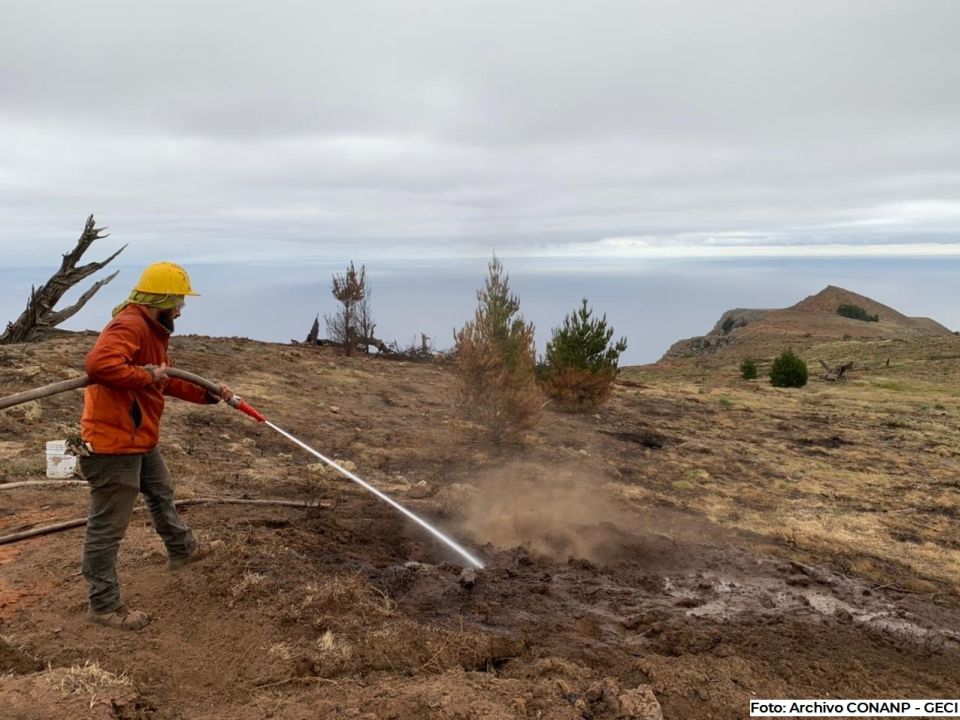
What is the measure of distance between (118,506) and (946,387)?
81.5 feet

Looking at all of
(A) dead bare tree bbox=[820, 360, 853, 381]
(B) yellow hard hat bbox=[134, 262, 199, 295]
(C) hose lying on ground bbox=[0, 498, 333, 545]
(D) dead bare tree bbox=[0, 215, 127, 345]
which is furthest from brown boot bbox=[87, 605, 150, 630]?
(A) dead bare tree bbox=[820, 360, 853, 381]

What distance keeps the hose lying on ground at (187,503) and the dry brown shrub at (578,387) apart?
28.6ft

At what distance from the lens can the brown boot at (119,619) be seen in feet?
12.5

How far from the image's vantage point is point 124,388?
3.73 metres

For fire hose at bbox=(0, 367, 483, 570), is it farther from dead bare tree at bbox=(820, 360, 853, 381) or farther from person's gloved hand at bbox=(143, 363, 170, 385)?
dead bare tree at bbox=(820, 360, 853, 381)

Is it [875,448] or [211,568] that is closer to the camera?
[211,568]

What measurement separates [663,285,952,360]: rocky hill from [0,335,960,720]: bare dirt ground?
2843 centimetres

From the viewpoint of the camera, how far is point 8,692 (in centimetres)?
301

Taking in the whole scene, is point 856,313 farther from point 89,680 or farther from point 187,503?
point 89,680

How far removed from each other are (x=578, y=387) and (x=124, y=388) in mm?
11902

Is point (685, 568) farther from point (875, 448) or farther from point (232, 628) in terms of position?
point (875, 448)

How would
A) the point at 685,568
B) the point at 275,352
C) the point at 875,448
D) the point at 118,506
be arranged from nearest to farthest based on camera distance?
the point at 118,506
the point at 685,568
the point at 875,448
the point at 275,352

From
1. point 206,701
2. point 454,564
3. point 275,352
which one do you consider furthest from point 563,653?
point 275,352

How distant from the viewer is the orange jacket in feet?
11.9
